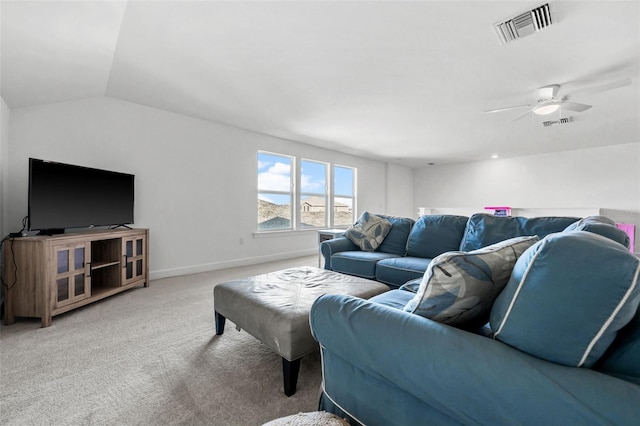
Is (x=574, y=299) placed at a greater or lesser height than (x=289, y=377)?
greater

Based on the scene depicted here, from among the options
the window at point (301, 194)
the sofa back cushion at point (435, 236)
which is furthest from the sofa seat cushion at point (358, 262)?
the window at point (301, 194)

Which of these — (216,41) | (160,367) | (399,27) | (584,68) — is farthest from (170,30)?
(584,68)

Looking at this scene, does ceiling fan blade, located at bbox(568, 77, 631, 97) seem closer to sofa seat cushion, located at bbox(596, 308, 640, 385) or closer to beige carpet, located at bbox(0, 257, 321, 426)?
sofa seat cushion, located at bbox(596, 308, 640, 385)

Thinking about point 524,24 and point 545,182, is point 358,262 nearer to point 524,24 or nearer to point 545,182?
point 524,24

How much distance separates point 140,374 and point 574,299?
6.75 feet

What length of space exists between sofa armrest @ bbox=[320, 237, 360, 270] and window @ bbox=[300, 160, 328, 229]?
235cm

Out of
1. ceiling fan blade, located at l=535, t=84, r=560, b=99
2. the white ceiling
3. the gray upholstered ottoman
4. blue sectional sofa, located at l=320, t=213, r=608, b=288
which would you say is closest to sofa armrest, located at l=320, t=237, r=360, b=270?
blue sectional sofa, located at l=320, t=213, r=608, b=288

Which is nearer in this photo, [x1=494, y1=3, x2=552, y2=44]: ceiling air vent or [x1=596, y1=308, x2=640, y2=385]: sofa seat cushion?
[x1=596, y1=308, x2=640, y2=385]: sofa seat cushion

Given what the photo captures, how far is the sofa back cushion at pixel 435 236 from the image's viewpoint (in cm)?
285

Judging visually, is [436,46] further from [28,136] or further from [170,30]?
[28,136]

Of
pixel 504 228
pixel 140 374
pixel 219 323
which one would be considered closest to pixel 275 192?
pixel 219 323

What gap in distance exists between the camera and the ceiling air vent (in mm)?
1869

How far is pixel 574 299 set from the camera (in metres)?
0.65

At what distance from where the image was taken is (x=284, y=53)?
2.40 m
